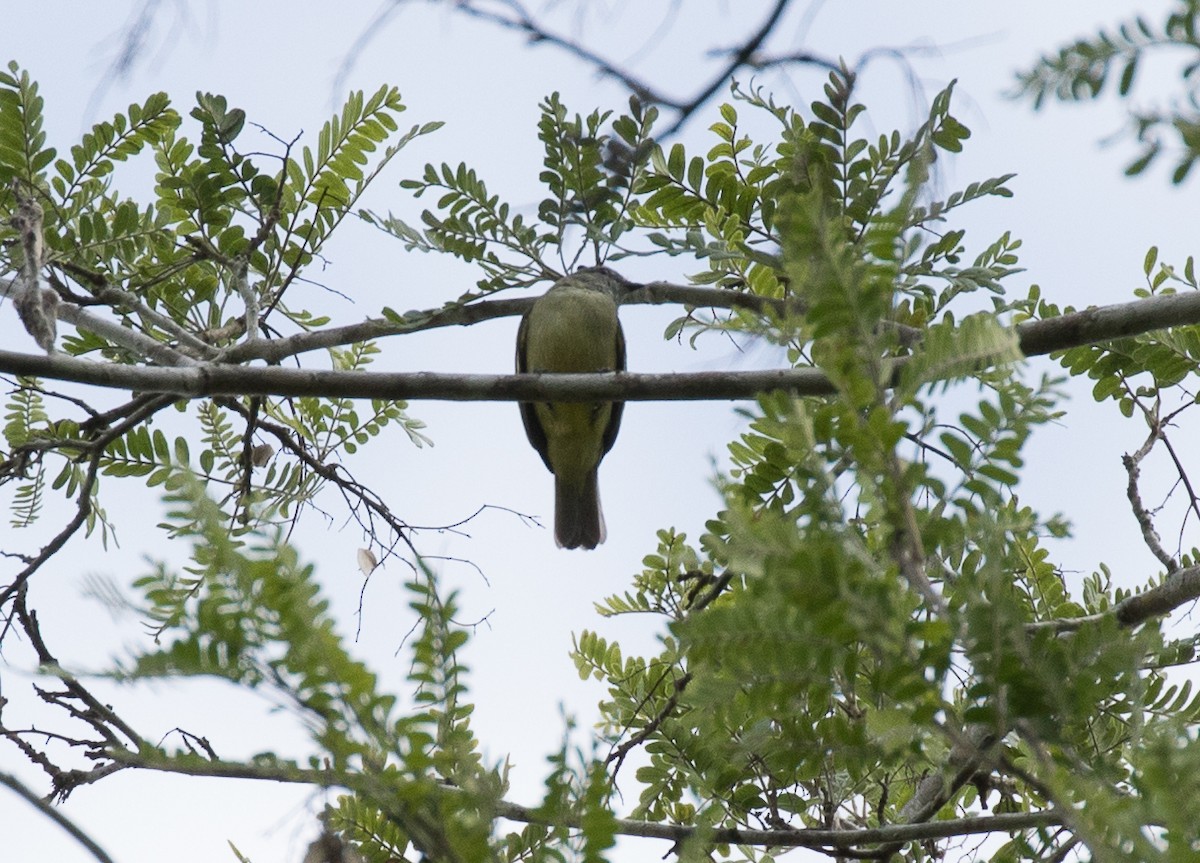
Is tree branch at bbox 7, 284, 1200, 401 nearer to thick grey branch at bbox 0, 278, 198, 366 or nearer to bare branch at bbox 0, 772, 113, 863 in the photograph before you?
thick grey branch at bbox 0, 278, 198, 366

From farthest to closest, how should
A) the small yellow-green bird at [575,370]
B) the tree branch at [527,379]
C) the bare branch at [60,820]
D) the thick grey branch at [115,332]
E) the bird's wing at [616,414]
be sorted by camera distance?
the bird's wing at [616,414] < the small yellow-green bird at [575,370] < the thick grey branch at [115,332] < the tree branch at [527,379] < the bare branch at [60,820]

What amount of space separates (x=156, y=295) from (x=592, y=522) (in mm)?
3010

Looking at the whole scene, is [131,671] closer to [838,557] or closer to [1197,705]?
[838,557]

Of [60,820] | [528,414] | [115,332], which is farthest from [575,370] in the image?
[60,820]

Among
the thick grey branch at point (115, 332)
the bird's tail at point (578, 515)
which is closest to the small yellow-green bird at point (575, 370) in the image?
the bird's tail at point (578, 515)

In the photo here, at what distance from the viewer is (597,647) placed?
4.47 metres

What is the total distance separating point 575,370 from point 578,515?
3.36 feet

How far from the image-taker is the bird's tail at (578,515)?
6887 mm

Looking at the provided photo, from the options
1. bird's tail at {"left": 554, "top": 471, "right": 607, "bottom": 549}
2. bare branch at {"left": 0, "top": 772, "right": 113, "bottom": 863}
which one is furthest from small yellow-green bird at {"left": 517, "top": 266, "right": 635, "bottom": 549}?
bare branch at {"left": 0, "top": 772, "right": 113, "bottom": 863}

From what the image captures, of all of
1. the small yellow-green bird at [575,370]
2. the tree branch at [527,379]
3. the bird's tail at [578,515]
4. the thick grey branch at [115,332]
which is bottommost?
the tree branch at [527,379]

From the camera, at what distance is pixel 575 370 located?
248 inches

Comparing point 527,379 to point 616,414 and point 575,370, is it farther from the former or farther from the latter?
point 616,414

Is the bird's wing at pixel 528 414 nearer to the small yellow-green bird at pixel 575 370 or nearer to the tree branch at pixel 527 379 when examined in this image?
the small yellow-green bird at pixel 575 370

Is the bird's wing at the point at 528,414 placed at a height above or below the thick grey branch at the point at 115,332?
above
